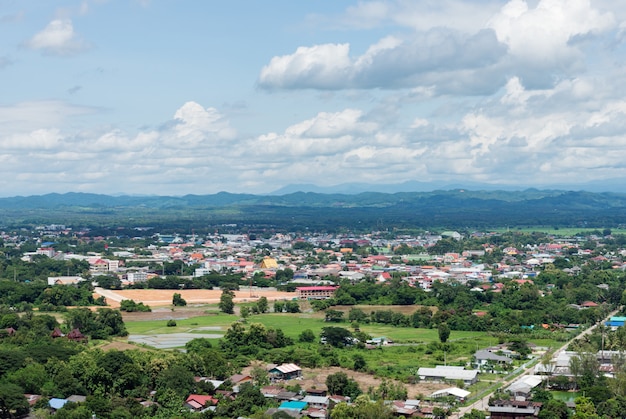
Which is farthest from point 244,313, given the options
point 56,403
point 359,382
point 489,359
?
point 56,403

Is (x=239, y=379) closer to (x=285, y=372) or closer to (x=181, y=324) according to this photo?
(x=285, y=372)

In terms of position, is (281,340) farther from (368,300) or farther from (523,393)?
(368,300)

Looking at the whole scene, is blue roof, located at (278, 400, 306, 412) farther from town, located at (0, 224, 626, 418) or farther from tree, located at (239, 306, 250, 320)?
tree, located at (239, 306, 250, 320)

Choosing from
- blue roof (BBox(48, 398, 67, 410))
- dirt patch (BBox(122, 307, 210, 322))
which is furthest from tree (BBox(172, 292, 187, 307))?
blue roof (BBox(48, 398, 67, 410))

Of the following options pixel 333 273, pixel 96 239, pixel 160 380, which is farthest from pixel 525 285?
pixel 96 239

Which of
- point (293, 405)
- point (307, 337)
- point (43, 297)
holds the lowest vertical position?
point (293, 405)
